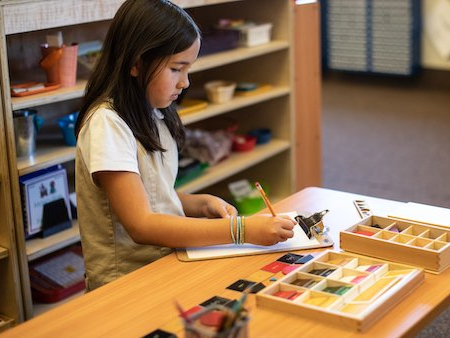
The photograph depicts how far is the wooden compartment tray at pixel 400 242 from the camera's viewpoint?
1.64m

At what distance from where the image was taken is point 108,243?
1935mm

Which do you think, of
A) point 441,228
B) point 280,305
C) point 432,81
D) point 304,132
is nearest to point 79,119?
point 280,305

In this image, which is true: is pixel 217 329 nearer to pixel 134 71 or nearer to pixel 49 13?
pixel 134 71

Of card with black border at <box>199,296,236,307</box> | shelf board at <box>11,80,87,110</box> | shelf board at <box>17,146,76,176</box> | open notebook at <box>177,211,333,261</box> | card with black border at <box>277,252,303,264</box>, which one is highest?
shelf board at <box>11,80,87,110</box>

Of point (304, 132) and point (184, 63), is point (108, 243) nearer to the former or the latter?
point (184, 63)

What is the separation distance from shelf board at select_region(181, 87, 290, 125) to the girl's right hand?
1299mm

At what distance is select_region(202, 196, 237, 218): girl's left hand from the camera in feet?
6.57

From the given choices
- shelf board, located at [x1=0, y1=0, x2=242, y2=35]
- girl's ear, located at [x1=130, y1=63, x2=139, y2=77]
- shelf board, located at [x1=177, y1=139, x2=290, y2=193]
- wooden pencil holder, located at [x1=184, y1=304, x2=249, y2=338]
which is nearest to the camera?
wooden pencil holder, located at [x1=184, y1=304, x2=249, y2=338]

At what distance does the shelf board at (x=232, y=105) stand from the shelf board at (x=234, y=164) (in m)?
0.23

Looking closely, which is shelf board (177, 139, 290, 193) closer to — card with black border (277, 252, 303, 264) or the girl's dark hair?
the girl's dark hair

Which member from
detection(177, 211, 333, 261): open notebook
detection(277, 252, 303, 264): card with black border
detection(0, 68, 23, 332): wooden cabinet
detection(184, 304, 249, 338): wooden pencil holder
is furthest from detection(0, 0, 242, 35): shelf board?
detection(184, 304, 249, 338): wooden pencil holder

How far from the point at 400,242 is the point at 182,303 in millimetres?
523

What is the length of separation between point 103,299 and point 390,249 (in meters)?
0.63

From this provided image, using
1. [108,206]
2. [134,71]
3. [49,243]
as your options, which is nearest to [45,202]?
[49,243]
